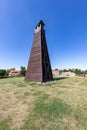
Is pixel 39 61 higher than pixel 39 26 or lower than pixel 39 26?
lower

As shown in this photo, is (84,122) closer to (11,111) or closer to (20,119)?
(20,119)

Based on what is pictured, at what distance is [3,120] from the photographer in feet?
14.3

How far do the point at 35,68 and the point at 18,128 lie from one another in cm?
1256

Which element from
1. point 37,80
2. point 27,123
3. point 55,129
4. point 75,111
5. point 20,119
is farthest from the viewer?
point 37,80

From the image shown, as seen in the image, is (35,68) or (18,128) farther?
(35,68)

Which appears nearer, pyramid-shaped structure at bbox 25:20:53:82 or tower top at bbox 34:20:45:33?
pyramid-shaped structure at bbox 25:20:53:82

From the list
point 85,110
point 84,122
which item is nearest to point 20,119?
point 84,122

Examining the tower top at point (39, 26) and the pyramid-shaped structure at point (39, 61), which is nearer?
the pyramid-shaped structure at point (39, 61)

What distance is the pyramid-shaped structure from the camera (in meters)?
15.3

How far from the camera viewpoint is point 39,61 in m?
15.8

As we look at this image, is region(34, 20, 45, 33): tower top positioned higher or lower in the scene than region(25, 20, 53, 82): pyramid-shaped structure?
higher

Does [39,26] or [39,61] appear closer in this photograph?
[39,61]

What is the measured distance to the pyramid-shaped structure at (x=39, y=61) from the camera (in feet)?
50.3

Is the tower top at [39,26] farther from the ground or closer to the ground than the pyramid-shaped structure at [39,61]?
farther from the ground
